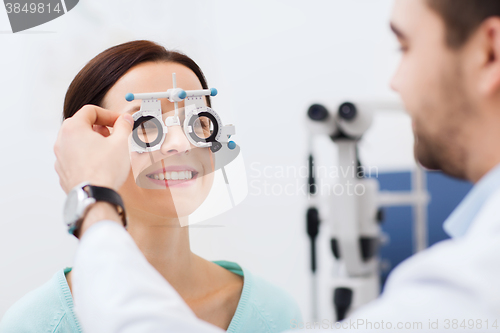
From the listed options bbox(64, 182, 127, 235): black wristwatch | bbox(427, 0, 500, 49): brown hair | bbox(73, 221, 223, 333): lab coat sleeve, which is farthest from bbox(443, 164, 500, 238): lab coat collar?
bbox(64, 182, 127, 235): black wristwatch

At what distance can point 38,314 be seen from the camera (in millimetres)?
843

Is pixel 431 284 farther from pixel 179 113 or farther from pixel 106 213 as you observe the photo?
pixel 179 113

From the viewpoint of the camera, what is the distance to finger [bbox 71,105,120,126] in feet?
2.31

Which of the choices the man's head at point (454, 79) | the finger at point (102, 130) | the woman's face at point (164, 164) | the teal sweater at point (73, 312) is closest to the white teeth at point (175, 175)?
the woman's face at point (164, 164)

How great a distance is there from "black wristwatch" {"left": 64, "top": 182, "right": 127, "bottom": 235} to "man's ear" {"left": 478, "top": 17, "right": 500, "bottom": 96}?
496 millimetres

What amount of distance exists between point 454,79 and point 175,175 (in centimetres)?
55

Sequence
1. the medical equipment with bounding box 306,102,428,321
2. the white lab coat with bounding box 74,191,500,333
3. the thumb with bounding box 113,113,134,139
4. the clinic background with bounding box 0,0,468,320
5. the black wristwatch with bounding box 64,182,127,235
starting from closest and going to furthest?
the white lab coat with bounding box 74,191,500,333 < the black wristwatch with bounding box 64,182,127,235 < the thumb with bounding box 113,113,134,139 < the medical equipment with bounding box 306,102,428,321 < the clinic background with bounding box 0,0,468,320

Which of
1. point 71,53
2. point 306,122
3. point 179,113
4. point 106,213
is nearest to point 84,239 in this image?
point 106,213

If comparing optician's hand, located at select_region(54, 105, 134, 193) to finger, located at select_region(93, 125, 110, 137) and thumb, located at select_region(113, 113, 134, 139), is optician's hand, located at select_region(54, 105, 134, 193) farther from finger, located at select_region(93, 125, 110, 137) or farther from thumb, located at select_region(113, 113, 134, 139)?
finger, located at select_region(93, 125, 110, 137)

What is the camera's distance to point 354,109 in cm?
82

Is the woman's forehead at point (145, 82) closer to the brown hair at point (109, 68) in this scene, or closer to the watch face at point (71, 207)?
the brown hair at point (109, 68)

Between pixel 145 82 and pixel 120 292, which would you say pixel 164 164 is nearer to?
pixel 145 82

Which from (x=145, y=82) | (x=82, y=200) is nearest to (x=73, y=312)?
(x=82, y=200)

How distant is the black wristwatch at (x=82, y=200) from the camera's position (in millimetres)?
593
